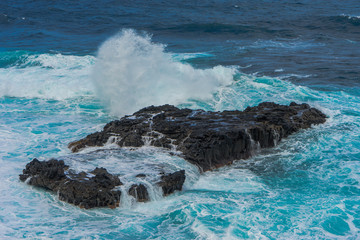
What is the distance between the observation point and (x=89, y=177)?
973 centimetres

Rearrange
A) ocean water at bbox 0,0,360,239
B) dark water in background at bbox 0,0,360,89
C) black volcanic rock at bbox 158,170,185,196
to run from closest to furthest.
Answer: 1. ocean water at bbox 0,0,360,239
2. black volcanic rock at bbox 158,170,185,196
3. dark water in background at bbox 0,0,360,89

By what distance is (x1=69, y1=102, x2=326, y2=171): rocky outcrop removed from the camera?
11367 millimetres

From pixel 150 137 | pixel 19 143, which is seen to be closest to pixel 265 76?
pixel 150 137

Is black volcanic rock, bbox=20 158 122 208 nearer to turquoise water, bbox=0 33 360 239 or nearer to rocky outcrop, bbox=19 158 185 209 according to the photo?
rocky outcrop, bbox=19 158 185 209

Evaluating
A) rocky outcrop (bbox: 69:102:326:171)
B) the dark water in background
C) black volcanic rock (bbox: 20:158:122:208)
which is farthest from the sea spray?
black volcanic rock (bbox: 20:158:122:208)

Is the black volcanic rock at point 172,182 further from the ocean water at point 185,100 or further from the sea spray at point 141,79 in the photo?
the sea spray at point 141,79

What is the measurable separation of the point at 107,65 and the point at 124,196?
381 inches

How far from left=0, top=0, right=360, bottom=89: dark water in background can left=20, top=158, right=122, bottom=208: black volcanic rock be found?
40.2 feet

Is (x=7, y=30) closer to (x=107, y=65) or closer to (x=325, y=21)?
(x=107, y=65)

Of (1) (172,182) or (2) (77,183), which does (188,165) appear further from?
(2) (77,183)

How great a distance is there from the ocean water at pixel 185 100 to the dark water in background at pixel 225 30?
0.13 metres

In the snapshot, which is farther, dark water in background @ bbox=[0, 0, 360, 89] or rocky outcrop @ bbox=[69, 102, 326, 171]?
dark water in background @ bbox=[0, 0, 360, 89]

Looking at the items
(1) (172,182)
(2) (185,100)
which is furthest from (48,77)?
(1) (172,182)

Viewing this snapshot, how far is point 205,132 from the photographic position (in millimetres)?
11688
